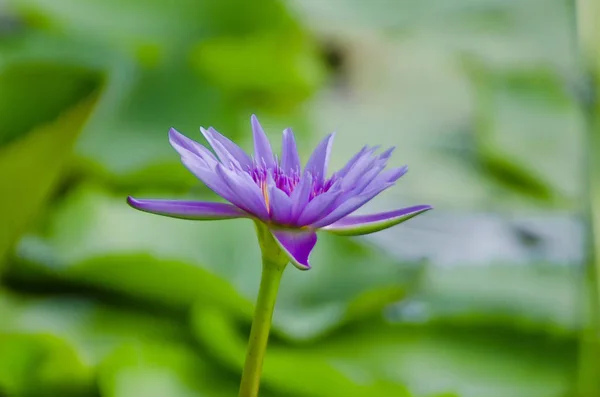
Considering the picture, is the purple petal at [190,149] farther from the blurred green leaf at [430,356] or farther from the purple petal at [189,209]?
the blurred green leaf at [430,356]

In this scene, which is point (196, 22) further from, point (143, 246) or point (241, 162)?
point (241, 162)

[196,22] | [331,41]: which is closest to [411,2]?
[331,41]

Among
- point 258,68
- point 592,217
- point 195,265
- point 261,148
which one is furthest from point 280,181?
point 258,68

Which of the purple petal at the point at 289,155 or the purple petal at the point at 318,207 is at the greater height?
the purple petal at the point at 289,155

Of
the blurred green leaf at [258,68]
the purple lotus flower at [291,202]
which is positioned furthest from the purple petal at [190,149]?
the blurred green leaf at [258,68]

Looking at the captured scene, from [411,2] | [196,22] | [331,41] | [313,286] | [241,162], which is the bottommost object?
[241,162]

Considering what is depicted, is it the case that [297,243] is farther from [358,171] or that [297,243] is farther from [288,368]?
[288,368]
